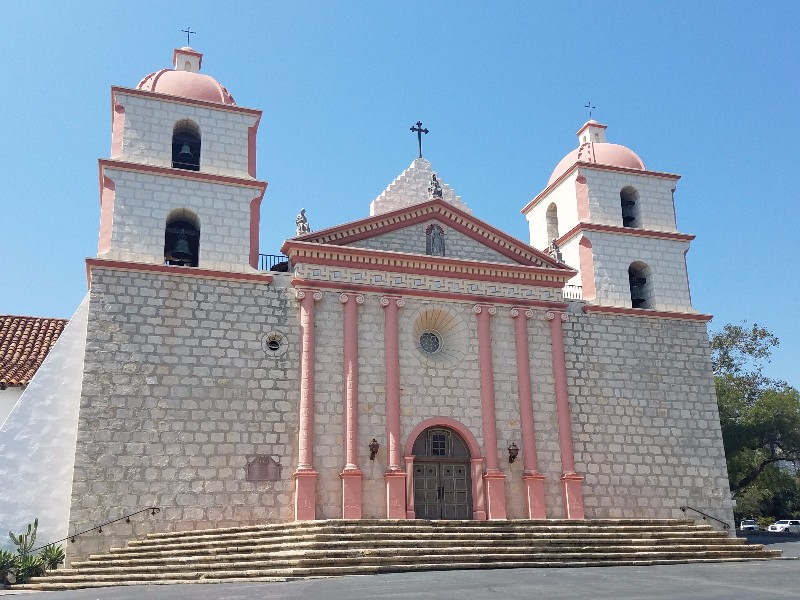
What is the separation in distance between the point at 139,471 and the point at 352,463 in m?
4.60

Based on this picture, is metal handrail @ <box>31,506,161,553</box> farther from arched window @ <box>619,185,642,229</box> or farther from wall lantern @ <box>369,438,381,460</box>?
arched window @ <box>619,185,642,229</box>

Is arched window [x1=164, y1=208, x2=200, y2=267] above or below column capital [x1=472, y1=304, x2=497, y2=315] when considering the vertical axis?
above

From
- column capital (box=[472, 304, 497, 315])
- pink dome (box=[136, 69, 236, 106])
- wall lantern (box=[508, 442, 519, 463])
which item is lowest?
wall lantern (box=[508, 442, 519, 463])

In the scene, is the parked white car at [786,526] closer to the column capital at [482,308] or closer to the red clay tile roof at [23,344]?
the column capital at [482,308]

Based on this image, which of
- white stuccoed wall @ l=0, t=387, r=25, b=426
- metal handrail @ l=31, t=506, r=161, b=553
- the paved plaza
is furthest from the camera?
white stuccoed wall @ l=0, t=387, r=25, b=426

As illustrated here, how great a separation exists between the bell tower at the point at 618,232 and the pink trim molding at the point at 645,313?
0.78ft

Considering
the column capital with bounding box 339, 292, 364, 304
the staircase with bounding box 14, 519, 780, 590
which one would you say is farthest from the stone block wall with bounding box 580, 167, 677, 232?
the staircase with bounding box 14, 519, 780, 590

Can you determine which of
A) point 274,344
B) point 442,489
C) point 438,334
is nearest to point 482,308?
point 438,334

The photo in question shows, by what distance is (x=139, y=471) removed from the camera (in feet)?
55.1

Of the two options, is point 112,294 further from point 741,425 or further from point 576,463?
point 741,425

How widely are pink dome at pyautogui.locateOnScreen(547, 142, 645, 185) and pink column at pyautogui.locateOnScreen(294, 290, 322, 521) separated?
31.0 feet

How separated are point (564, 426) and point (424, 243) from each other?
5873mm

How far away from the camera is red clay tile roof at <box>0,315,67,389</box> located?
763 inches

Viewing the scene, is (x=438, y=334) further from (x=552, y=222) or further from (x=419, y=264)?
(x=552, y=222)
